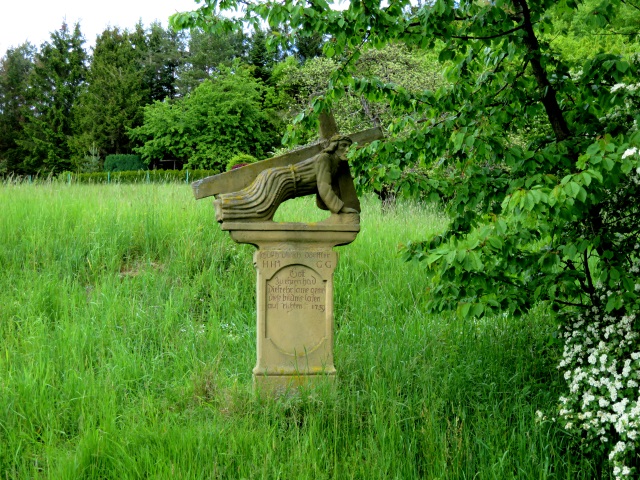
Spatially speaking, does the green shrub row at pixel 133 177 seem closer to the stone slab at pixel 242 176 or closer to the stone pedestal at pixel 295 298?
the stone slab at pixel 242 176

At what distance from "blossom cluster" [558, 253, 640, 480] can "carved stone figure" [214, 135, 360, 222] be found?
1930 mm

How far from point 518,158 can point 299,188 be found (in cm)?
179

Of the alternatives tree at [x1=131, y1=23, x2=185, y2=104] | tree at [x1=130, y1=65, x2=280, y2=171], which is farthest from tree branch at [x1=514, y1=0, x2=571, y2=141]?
tree at [x1=131, y1=23, x2=185, y2=104]

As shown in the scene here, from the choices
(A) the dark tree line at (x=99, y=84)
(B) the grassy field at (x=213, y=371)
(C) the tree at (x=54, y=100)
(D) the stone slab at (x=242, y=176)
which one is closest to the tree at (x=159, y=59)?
(A) the dark tree line at (x=99, y=84)

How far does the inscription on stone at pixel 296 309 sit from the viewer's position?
4910 mm

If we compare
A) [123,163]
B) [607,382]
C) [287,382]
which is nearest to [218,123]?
[123,163]

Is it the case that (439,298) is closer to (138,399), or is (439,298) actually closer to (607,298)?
(607,298)

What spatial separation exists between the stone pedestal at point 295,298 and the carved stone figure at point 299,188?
14 cm

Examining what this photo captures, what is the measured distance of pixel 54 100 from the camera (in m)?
39.5

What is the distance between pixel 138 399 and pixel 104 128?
33.1 meters

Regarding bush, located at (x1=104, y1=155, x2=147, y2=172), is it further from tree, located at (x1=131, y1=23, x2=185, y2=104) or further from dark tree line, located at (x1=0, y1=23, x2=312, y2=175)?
tree, located at (x1=131, y1=23, x2=185, y2=104)

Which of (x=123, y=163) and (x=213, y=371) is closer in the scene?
(x=213, y=371)

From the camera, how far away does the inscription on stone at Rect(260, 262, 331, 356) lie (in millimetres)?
4910

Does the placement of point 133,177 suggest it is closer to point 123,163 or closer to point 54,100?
point 123,163
